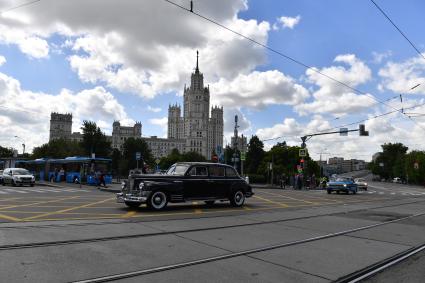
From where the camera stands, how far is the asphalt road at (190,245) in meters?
6.53

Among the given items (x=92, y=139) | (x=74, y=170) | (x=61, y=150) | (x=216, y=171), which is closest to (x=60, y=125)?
(x=61, y=150)

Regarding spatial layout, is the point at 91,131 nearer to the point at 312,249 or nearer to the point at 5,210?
the point at 5,210

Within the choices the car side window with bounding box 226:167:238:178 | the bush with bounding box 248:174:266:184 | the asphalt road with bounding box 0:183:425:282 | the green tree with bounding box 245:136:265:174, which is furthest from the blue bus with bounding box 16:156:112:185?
the green tree with bounding box 245:136:265:174

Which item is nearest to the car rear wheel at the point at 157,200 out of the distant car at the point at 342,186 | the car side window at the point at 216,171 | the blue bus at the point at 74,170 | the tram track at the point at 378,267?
the car side window at the point at 216,171

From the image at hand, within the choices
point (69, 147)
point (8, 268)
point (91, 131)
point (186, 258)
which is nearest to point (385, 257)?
point (186, 258)

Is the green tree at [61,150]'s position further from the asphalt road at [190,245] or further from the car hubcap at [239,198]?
the asphalt road at [190,245]

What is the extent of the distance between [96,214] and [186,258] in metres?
6.83

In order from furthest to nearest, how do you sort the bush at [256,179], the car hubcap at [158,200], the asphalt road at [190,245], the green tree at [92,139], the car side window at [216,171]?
1. the green tree at [92,139]
2. the bush at [256,179]
3. the car side window at [216,171]
4. the car hubcap at [158,200]
5. the asphalt road at [190,245]

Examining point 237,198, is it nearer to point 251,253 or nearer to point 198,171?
point 198,171

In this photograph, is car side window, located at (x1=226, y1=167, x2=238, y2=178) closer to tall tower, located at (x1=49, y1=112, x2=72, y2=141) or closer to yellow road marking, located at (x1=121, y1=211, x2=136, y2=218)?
yellow road marking, located at (x1=121, y1=211, x2=136, y2=218)

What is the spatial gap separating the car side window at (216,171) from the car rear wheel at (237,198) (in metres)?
1.05

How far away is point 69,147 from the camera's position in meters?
88.2

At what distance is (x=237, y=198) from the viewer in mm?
17891

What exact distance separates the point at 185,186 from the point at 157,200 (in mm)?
1275
